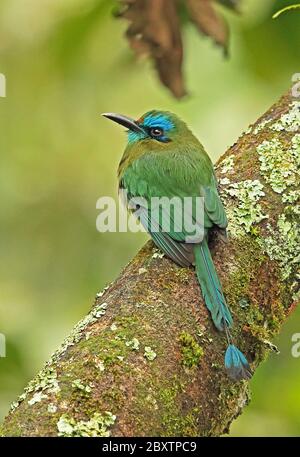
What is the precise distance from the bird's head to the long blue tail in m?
0.93

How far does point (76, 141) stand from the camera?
218 inches

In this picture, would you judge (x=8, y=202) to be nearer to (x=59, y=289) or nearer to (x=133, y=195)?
(x=59, y=289)

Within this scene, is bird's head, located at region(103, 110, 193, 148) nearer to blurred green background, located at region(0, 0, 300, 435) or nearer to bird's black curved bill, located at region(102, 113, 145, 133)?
bird's black curved bill, located at region(102, 113, 145, 133)

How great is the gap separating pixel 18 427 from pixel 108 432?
0.68 feet

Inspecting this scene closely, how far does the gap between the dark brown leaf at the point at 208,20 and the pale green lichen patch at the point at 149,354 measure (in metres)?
0.80

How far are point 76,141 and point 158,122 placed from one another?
1.95 metres

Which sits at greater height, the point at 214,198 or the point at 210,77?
the point at 210,77

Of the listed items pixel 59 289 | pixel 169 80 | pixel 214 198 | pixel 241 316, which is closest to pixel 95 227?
pixel 59 289

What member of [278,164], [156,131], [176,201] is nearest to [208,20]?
[278,164]

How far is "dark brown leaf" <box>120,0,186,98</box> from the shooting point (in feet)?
6.27

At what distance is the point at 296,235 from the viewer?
2.91 meters

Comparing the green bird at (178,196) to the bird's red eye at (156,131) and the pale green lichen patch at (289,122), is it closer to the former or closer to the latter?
the bird's red eye at (156,131)

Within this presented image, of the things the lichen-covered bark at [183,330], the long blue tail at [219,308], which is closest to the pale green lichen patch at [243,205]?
the lichen-covered bark at [183,330]

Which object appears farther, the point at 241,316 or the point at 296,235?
the point at 296,235
